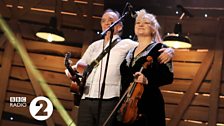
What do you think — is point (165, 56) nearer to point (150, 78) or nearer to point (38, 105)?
point (150, 78)

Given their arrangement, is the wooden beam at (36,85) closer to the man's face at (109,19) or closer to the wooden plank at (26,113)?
the wooden plank at (26,113)

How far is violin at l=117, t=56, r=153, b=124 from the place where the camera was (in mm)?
2668

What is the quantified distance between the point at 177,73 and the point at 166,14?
2.95 feet

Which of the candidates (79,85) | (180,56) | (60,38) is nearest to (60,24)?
(60,38)

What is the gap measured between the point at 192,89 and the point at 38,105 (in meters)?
2.35

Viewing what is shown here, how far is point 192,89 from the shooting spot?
214 inches

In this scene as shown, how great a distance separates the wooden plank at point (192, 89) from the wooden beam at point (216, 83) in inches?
3.5

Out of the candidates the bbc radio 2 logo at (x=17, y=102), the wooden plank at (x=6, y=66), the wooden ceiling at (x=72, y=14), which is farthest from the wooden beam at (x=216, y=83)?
the wooden plank at (x=6, y=66)

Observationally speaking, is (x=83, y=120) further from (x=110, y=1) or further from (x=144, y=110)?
(x=110, y=1)

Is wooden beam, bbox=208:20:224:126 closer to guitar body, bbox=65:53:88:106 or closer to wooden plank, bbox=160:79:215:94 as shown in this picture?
wooden plank, bbox=160:79:215:94

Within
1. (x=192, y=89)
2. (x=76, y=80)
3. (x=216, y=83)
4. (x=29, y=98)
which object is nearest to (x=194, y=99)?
(x=192, y=89)

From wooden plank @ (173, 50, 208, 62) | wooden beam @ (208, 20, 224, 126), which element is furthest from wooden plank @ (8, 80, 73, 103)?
wooden beam @ (208, 20, 224, 126)

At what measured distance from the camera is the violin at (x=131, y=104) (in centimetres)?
267

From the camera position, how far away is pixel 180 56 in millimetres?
5602
